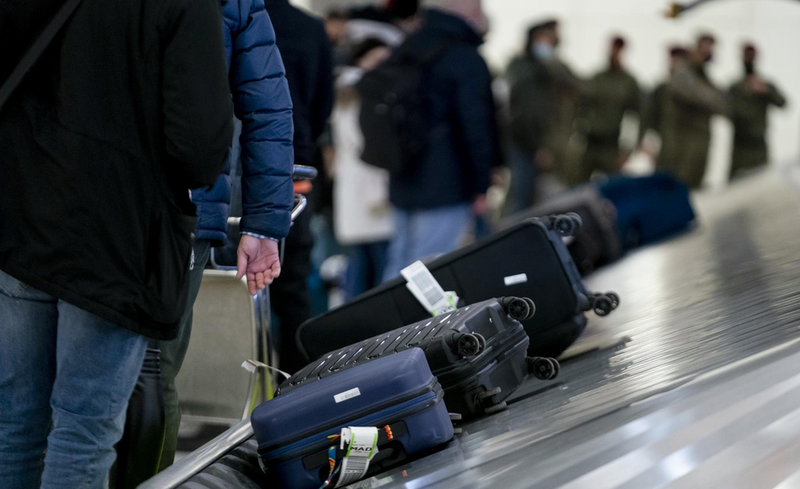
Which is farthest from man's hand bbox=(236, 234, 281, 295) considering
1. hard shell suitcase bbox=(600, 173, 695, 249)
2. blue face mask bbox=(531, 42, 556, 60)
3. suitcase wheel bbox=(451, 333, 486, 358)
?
blue face mask bbox=(531, 42, 556, 60)

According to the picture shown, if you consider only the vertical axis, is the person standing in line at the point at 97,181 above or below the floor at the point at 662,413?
above

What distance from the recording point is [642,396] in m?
1.40

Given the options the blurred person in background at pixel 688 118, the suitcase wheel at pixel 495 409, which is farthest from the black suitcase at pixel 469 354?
the blurred person in background at pixel 688 118

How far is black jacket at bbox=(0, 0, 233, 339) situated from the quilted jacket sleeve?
0.20 m

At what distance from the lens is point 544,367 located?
1.76 m

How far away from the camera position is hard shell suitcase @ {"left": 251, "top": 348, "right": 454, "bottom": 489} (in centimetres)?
141

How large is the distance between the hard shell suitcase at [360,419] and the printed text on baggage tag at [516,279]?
0.62 m

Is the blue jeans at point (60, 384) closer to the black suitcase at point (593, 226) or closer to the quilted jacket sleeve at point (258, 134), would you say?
the quilted jacket sleeve at point (258, 134)

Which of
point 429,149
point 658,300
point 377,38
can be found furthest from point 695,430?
point 377,38

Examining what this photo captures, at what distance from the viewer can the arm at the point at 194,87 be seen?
49.1 inches

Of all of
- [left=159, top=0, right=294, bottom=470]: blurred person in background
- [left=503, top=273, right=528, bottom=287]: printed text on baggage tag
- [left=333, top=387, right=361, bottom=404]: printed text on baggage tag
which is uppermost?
[left=159, top=0, right=294, bottom=470]: blurred person in background

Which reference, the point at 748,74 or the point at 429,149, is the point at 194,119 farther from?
the point at 748,74

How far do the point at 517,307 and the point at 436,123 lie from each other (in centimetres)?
185

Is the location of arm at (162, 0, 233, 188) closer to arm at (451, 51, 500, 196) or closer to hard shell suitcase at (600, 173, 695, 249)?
arm at (451, 51, 500, 196)
